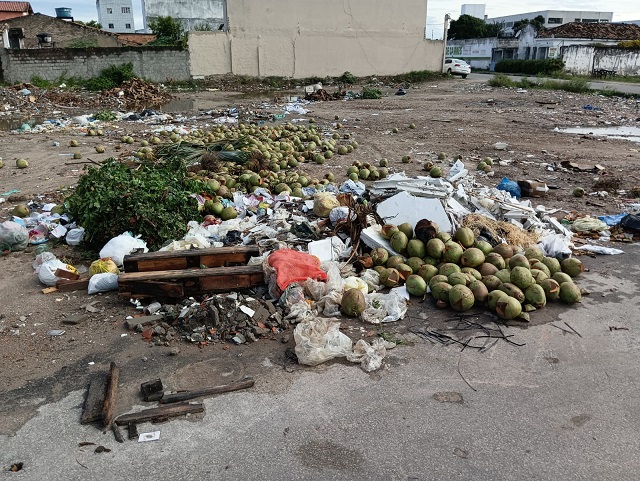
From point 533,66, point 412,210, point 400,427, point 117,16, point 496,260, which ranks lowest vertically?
point 400,427

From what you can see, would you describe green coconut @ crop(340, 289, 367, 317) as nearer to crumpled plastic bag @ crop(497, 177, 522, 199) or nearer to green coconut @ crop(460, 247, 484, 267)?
green coconut @ crop(460, 247, 484, 267)

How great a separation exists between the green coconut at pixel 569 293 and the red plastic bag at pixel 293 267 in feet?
6.88

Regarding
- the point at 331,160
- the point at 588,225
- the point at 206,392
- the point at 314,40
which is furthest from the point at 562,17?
the point at 206,392

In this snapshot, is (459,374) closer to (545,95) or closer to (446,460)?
(446,460)

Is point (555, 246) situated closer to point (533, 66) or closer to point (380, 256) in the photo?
point (380, 256)

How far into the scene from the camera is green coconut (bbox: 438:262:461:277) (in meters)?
4.62

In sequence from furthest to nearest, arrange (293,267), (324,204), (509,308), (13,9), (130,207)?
(13,9), (324,204), (130,207), (293,267), (509,308)

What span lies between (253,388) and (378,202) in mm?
3405

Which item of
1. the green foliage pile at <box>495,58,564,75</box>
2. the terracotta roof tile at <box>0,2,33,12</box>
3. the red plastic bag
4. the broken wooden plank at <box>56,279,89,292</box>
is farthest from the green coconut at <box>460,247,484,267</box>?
the terracotta roof tile at <box>0,2,33,12</box>

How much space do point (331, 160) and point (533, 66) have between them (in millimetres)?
35344

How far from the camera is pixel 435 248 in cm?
483

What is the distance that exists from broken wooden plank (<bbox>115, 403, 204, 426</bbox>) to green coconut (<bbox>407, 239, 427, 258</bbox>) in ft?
8.49

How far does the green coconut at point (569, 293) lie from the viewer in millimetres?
4430

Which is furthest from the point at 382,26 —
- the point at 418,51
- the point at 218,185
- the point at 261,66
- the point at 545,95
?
the point at 218,185
